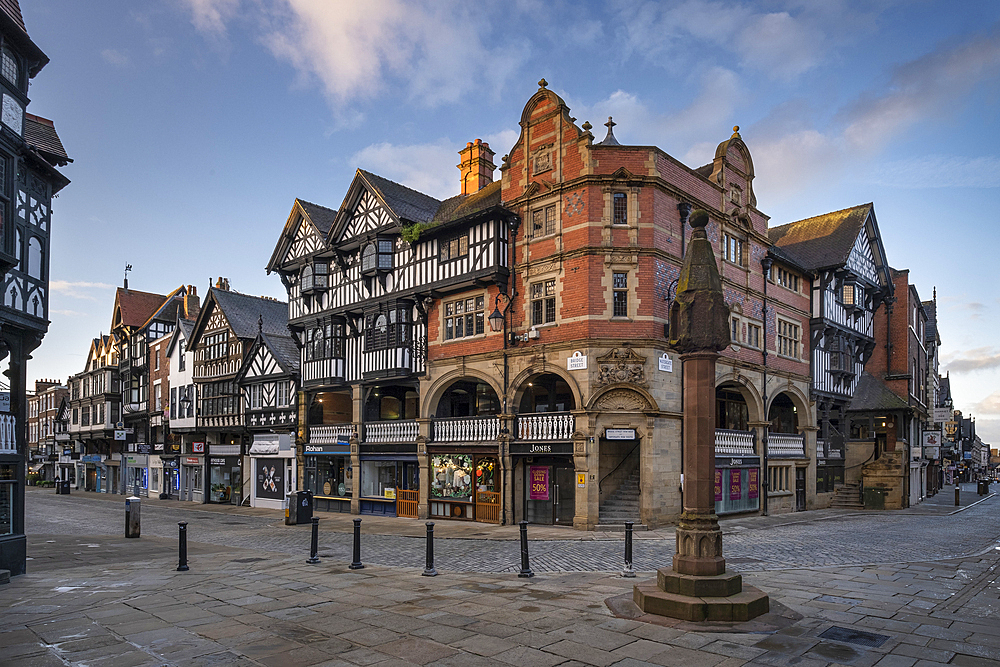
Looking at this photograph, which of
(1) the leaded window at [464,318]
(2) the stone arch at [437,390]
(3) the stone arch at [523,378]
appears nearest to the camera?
(3) the stone arch at [523,378]

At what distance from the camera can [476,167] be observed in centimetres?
3036

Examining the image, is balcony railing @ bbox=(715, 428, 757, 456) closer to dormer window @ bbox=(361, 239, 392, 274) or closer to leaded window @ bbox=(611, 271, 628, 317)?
leaded window @ bbox=(611, 271, 628, 317)

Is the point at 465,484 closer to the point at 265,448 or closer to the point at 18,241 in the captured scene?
the point at 265,448

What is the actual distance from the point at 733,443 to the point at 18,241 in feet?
69.5

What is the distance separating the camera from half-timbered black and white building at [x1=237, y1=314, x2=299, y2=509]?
3203 cm

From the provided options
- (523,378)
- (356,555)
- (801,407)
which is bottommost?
(356,555)

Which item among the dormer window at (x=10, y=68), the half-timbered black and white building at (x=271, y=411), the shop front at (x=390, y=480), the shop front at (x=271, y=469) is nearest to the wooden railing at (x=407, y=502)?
the shop front at (x=390, y=480)

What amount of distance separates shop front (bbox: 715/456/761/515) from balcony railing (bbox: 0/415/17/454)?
→ 18.9m

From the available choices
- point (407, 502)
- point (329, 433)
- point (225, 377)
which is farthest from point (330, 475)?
point (225, 377)

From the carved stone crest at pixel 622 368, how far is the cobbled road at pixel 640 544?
4807 mm

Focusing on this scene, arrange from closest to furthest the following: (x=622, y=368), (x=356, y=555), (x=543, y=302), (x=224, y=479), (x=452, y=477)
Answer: (x=356, y=555) → (x=622, y=368) → (x=543, y=302) → (x=452, y=477) → (x=224, y=479)

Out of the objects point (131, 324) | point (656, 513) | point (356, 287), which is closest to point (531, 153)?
point (356, 287)

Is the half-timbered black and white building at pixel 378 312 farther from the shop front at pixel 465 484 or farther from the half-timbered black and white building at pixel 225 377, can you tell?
the half-timbered black and white building at pixel 225 377

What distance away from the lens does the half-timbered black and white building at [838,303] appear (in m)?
30.8
